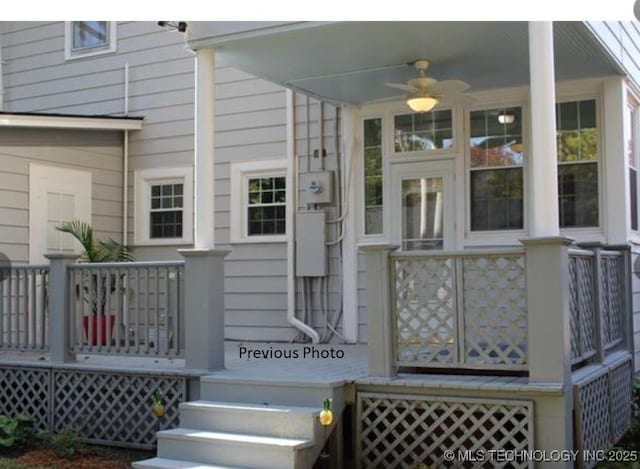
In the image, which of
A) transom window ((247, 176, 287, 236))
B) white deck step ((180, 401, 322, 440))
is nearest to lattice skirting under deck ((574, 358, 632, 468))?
white deck step ((180, 401, 322, 440))

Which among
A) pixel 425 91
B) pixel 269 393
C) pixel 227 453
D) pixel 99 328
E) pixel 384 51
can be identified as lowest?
pixel 227 453

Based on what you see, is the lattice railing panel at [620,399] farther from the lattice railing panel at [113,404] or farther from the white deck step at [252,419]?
the lattice railing panel at [113,404]

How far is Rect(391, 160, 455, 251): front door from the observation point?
805cm

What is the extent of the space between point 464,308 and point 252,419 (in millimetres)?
1713

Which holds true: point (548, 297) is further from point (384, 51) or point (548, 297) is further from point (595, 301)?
point (384, 51)

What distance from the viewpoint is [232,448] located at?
17.3 feet

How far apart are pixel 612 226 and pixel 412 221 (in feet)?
6.61

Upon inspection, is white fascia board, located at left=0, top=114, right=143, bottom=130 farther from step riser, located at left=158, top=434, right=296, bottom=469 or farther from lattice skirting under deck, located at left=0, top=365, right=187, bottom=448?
step riser, located at left=158, top=434, right=296, bottom=469

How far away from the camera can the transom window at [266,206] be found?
904 cm

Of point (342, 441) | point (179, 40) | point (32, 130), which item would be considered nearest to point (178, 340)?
point (342, 441)

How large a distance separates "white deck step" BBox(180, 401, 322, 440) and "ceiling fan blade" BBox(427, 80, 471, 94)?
297 centimetres

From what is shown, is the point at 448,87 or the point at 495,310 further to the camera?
the point at 448,87

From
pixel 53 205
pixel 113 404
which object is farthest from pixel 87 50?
pixel 113 404

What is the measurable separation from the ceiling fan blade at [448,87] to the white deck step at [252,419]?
117 inches
